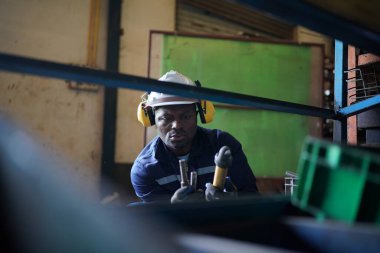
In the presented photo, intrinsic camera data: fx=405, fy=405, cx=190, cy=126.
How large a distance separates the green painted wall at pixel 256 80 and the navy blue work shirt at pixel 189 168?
5.41 ft

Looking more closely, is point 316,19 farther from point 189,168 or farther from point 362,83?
point 189,168

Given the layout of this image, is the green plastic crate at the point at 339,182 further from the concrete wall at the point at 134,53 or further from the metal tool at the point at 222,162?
the concrete wall at the point at 134,53

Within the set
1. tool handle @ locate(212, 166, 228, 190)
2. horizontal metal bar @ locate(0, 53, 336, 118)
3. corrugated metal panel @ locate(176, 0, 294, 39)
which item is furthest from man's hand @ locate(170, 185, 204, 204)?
corrugated metal panel @ locate(176, 0, 294, 39)

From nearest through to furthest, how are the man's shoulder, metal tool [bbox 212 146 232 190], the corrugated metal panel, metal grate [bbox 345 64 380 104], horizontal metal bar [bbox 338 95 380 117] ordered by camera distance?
metal tool [bbox 212 146 232 190] → horizontal metal bar [bbox 338 95 380 117] → metal grate [bbox 345 64 380 104] → the man's shoulder → the corrugated metal panel

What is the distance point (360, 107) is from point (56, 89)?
12.0 feet

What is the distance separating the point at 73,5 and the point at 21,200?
4.57 metres

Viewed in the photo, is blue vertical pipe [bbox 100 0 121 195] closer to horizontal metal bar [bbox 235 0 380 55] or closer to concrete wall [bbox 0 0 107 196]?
concrete wall [bbox 0 0 107 196]

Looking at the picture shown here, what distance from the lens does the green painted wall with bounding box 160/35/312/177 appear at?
4141 millimetres

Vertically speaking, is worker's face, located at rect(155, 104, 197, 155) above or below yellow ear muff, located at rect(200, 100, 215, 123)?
below

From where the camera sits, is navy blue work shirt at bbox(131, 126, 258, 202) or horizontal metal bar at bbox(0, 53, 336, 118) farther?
navy blue work shirt at bbox(131, 126, 258, 202)

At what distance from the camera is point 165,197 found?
90.7 inches

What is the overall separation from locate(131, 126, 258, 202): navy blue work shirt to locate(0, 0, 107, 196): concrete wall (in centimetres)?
225

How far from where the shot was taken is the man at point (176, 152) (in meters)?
2.33

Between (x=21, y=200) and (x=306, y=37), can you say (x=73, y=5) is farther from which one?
(x=21, y=200)
